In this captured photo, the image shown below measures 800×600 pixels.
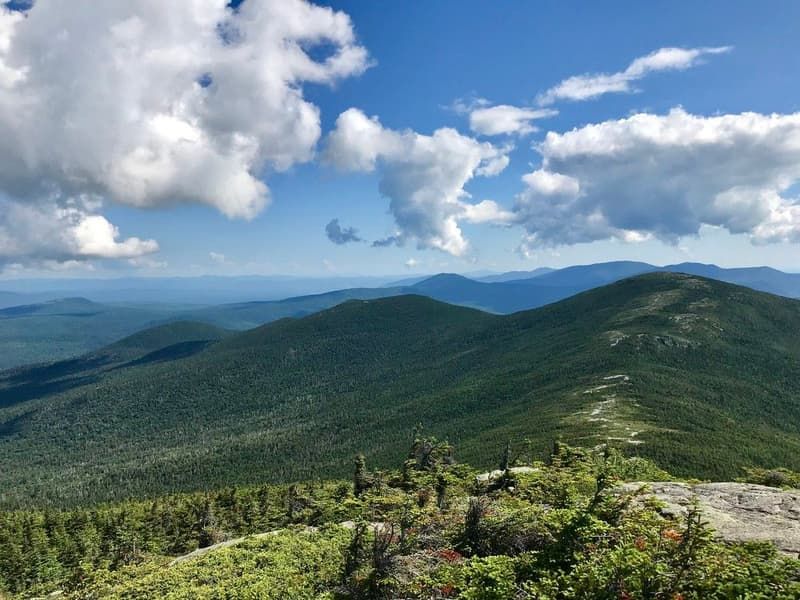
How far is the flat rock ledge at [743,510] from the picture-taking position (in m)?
25.2

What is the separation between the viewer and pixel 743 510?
1179 inches

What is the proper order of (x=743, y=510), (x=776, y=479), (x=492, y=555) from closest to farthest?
(x=492, y=555)
(x=743, y=510)
(x=776, y=479)

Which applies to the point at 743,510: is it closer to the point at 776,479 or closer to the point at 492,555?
the point at 492,555

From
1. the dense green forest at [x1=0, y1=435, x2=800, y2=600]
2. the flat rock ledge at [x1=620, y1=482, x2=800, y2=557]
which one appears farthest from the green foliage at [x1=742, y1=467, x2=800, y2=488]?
the dense green forest at [x1=0, y1=435, x2=800, y2=600]

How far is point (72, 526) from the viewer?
110 meters

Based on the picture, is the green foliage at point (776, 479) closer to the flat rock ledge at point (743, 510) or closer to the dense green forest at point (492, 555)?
the flat rock ledge at point (743, 510)

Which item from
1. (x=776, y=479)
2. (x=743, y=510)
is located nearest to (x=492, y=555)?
(x=743, y=510)

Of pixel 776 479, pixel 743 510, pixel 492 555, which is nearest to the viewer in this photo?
pixel 492 555

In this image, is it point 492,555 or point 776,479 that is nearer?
point 492,555

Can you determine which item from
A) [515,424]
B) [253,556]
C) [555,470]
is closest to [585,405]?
[515,424]

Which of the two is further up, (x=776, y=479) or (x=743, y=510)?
(x=743, y=510)

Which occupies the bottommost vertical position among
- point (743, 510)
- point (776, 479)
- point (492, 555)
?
point (776, 479)

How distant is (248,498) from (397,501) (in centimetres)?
8777

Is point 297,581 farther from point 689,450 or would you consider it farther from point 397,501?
point 689,450
